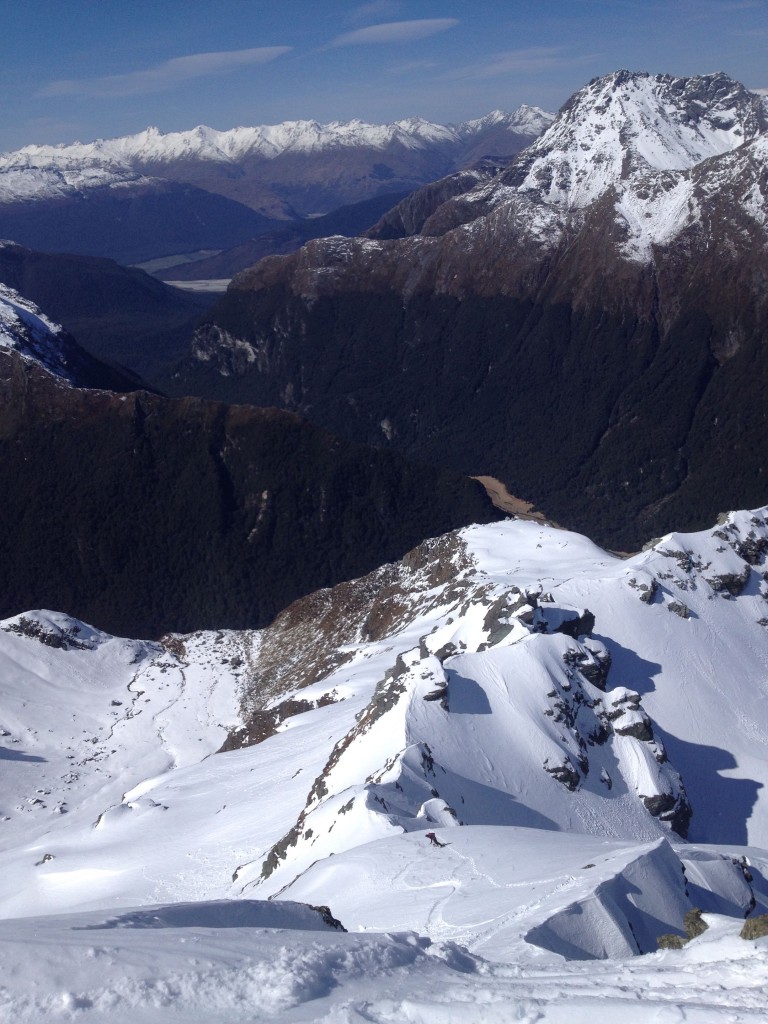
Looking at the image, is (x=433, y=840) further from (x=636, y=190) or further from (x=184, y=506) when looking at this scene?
(x=636, y=190)

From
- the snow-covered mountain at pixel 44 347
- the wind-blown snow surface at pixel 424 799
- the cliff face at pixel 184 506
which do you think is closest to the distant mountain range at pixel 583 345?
the cliff face at pixel 184 506

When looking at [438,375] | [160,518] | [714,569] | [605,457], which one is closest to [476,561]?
[714,569]

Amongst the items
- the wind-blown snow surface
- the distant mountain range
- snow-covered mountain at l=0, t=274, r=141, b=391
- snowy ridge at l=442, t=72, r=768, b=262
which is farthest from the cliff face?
snowy ridge at l=442, t=72, r=768, b=262

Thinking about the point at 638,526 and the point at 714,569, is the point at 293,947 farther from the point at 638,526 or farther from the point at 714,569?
the point at 638,526

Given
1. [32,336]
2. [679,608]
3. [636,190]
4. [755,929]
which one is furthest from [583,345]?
[755,929]

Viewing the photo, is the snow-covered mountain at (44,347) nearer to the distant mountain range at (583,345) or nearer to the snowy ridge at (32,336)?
the snowy ridge at (32,336)
